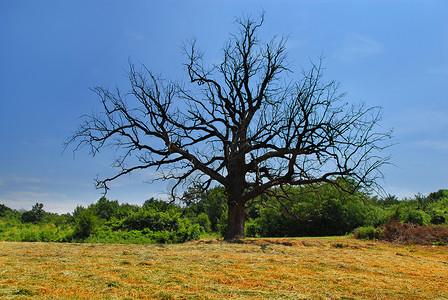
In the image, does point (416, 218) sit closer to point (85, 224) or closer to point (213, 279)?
point (213, 279)

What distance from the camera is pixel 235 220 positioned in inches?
512

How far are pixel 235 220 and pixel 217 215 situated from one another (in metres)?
19.4

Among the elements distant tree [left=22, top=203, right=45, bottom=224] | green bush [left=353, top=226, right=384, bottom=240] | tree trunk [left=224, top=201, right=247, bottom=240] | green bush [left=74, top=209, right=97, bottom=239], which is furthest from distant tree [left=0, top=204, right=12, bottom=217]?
green bush [left=353, top=226, right=384, bottom=240]

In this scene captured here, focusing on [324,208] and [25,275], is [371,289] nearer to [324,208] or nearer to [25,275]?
[25,275]

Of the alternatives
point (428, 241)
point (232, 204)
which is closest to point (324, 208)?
Result: point (428, 241)

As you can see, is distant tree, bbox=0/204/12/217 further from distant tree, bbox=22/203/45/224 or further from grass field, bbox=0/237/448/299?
grass field, bbox=0/237/448/299

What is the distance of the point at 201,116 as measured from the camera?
13367 millimetres

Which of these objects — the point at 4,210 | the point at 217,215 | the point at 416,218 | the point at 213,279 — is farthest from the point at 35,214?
the point at 416,218

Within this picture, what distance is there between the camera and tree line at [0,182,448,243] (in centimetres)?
1237

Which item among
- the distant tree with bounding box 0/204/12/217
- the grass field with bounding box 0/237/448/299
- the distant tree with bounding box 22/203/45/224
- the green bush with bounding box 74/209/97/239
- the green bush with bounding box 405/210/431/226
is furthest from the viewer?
the distant tree with bounding box 0/204/12/217

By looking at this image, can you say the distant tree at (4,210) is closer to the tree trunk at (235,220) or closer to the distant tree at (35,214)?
the distant tree at (35,214)

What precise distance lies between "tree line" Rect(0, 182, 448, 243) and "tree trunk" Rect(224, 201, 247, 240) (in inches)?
19.4

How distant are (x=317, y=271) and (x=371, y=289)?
1.31 m

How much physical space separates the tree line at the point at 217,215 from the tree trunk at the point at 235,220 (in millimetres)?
494
